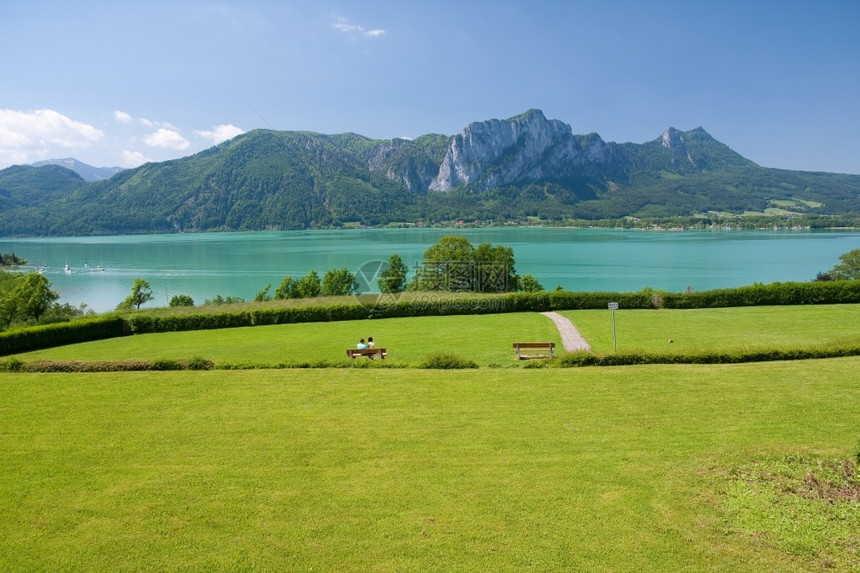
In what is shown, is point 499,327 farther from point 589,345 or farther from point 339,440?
point 339,440

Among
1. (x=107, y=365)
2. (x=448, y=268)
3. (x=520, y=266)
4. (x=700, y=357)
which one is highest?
(x=448, y=268)

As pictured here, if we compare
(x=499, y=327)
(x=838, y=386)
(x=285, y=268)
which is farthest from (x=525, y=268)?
(x=838, y=386)

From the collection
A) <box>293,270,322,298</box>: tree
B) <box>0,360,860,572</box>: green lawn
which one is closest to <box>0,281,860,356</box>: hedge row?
<box>0,360,860,572</box>: green lawn

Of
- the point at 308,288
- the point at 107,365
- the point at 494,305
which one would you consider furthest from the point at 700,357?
the point at 308,288

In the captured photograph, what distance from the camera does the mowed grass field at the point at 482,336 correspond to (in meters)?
17.4

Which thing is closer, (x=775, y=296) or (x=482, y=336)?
(x=482, y=336)

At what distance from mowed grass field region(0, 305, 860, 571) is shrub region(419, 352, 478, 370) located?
0.69 metres

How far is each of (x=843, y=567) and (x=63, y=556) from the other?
27.9ft

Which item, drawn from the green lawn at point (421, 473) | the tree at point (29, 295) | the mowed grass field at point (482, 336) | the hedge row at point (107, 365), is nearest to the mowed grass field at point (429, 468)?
the green lawn at point (421, 473)

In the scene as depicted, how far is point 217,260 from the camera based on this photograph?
4053 inches

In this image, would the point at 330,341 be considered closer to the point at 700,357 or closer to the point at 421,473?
the point at 700,357

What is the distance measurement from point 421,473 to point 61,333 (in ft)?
73.8

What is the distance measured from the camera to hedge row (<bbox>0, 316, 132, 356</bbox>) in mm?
20250

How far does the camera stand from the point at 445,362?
1398cm
